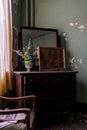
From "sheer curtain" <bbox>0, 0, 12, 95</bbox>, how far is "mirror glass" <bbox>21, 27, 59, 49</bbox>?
42 centimetres

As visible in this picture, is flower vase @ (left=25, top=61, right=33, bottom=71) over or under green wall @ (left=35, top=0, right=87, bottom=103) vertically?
under

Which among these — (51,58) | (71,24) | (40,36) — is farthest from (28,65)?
(71,24)

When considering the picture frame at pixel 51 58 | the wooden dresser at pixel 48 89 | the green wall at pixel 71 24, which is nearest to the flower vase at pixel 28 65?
the picture frame at pixel 51 58

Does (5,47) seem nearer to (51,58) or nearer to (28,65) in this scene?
(28,65)

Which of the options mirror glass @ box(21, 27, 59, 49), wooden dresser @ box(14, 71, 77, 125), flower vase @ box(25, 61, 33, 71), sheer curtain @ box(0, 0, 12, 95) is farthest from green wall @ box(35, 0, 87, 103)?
sheer curtain @ box(0, 0, 12, 95)

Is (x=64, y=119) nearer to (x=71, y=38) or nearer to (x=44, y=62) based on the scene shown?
(x=44, y=62)

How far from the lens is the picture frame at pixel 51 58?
3.59m

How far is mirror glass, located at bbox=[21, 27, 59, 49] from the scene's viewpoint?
3744mm

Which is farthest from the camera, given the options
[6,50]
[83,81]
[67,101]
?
[83,81]

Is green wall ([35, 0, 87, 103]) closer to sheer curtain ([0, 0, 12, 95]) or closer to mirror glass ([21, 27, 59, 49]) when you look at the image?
mirror glass ([21, 27, 59, 49])

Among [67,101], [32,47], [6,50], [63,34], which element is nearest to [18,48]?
[32,47]

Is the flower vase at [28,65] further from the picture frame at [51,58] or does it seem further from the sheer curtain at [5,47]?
the sheer curtain at [5,47]

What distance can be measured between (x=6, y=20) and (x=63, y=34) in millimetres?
1137

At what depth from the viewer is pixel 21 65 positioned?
3.71 meters
